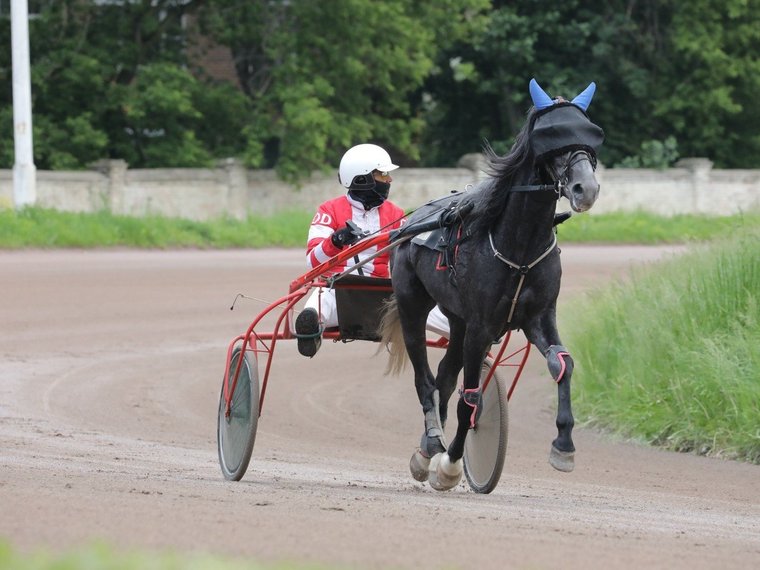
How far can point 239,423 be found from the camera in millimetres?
7141

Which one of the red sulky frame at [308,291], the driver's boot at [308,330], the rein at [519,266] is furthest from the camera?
the driver's boot at [308,330]

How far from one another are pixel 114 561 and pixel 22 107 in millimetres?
16874

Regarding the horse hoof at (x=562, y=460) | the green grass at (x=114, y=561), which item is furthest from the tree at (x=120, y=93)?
the green grass at (x=114, y=561)

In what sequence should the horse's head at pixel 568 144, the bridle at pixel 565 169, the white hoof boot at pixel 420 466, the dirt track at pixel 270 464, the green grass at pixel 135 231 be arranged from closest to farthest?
the dirt track at pixel 270 464 → the horse's head at pixel 568 144 → the bridle at pixel 565 169 → the white hoof boot at pixel 420 466 → the green grass at pixel 135 231

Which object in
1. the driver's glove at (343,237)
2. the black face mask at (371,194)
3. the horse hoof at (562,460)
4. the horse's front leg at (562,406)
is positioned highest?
the black face mask at (371,194)

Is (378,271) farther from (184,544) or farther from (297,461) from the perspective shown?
(184,544)

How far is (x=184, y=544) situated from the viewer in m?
3.84

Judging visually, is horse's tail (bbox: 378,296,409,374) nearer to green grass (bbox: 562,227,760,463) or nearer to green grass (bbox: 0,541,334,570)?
green grass (bbox: 562,227,760,463)

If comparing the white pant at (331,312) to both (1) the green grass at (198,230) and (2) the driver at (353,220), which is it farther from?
(1) the green grass at (198,230)

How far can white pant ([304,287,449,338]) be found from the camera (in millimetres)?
7246

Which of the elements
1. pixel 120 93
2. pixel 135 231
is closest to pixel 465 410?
pixel 135 231

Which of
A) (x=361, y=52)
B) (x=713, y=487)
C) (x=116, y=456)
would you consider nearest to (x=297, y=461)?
(x=116, y=456)

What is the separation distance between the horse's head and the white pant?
1614 mm

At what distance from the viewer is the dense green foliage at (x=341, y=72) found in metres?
24.8
